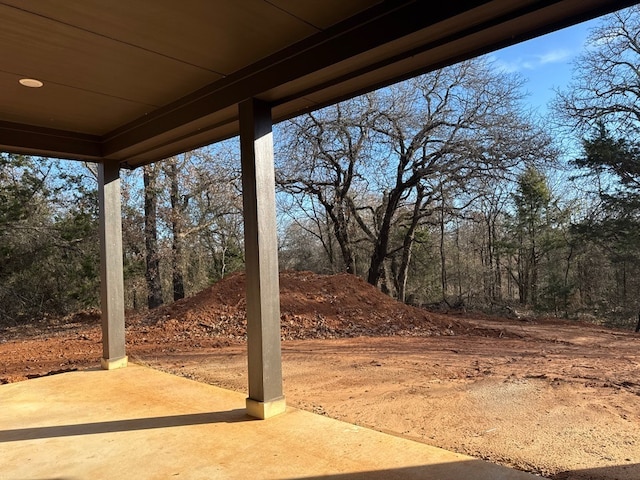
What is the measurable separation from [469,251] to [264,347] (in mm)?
16614

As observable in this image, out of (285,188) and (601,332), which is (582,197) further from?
(285,188)

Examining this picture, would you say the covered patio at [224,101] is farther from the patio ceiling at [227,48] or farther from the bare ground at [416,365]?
the bare ground at [416,365]

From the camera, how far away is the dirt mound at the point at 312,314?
28.3 ft

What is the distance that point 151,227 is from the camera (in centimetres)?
1295

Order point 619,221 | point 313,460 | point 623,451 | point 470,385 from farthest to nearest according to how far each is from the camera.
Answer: point 619,221, point 470,385, point 623,451, point 313,460

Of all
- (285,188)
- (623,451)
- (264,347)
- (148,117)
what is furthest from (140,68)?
(285,188)

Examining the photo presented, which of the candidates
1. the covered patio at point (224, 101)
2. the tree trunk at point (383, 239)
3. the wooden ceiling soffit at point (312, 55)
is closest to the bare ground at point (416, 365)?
the covered patio at point (224, 101)

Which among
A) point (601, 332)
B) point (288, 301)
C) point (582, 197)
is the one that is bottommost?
point (601, 332)

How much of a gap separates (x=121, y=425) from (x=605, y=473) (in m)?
3.22

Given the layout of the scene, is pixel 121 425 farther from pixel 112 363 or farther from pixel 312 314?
pixel 312 314

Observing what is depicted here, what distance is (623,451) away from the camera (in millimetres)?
2748

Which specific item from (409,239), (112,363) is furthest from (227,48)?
(409,239)

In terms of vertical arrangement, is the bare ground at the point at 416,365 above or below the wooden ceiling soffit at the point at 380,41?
below

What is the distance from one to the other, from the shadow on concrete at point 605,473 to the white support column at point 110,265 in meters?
4.50
